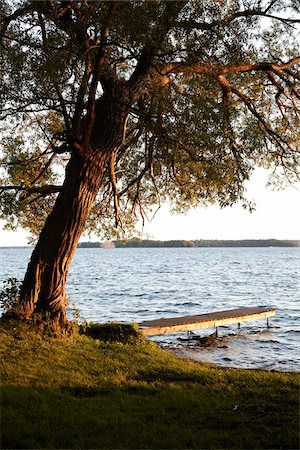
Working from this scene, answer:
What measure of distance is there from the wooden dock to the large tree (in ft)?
19.0

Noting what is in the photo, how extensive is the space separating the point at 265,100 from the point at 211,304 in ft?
71.0

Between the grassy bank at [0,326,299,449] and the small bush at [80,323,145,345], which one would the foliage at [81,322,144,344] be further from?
the grassy bank at [0,326,299,449]

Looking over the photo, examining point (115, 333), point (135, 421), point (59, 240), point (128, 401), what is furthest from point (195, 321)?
point (135, 421)

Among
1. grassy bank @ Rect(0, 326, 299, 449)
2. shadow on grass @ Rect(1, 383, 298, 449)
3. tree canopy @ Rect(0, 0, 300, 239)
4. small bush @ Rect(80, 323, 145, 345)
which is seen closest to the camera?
shadow on grass @ Rect(1, 383, 298, 449)

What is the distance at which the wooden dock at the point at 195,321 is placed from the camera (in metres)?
18.6

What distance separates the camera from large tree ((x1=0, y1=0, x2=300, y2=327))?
10422mm

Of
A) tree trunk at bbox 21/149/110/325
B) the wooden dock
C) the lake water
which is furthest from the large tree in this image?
the wooden dock

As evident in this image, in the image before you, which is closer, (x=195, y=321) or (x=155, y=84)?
(x=155, y=84)

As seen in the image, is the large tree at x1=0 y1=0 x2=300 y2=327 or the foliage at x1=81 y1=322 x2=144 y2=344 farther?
the foliage at x1=81 y1=322 x2=144 y2=344

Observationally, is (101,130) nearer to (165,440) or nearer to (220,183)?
(220,183)

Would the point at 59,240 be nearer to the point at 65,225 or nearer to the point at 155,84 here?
the point at 65,225

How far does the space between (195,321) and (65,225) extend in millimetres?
10179

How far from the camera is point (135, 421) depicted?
23.0 ft

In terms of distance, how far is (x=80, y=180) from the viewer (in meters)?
11.9
